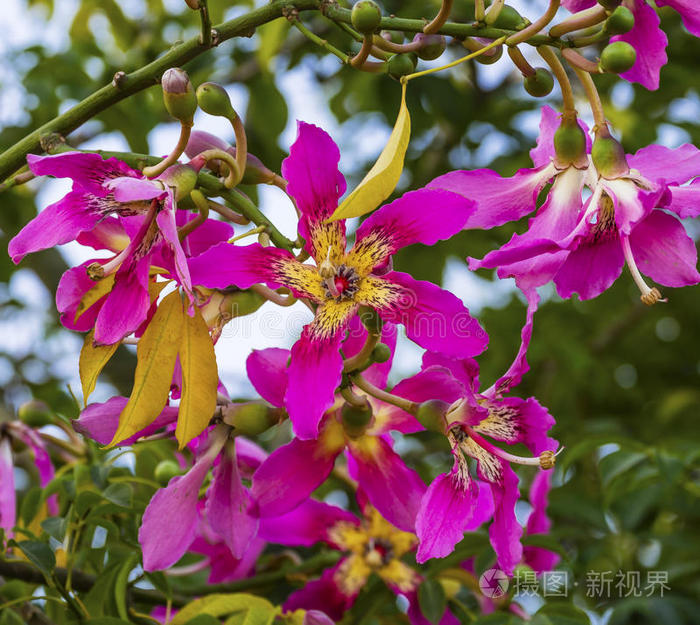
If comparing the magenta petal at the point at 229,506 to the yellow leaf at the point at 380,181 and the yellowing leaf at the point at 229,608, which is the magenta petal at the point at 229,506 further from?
the yellow leaf at the point at 380,181

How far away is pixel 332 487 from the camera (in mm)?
1833

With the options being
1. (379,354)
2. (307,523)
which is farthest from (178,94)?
(307,523)

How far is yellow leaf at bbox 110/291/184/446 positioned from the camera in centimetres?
77

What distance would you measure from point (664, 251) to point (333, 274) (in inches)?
11.7

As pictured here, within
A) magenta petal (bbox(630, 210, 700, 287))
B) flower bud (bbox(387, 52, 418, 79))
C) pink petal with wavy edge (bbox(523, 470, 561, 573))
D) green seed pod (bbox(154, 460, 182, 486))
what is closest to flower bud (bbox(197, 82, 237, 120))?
flower bud (bbox(387, 52, 418, 79))

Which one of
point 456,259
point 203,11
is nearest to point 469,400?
point 203,11

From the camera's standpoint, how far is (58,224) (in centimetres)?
79

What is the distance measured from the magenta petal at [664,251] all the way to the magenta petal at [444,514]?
25 cm

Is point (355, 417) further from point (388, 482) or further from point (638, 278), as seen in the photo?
point (638, 278)

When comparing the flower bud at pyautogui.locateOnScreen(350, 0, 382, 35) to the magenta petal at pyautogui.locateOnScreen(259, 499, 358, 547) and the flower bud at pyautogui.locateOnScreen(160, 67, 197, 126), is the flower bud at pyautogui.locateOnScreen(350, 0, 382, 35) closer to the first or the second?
the flower bud at pyautogui.locateOnScreen(160, 67, 197, 126)

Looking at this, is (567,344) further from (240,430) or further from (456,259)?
(240,430)

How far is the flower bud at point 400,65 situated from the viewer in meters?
0.80

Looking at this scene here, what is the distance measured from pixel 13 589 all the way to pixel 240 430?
37 cm

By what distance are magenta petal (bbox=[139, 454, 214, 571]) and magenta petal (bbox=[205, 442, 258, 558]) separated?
2cm
